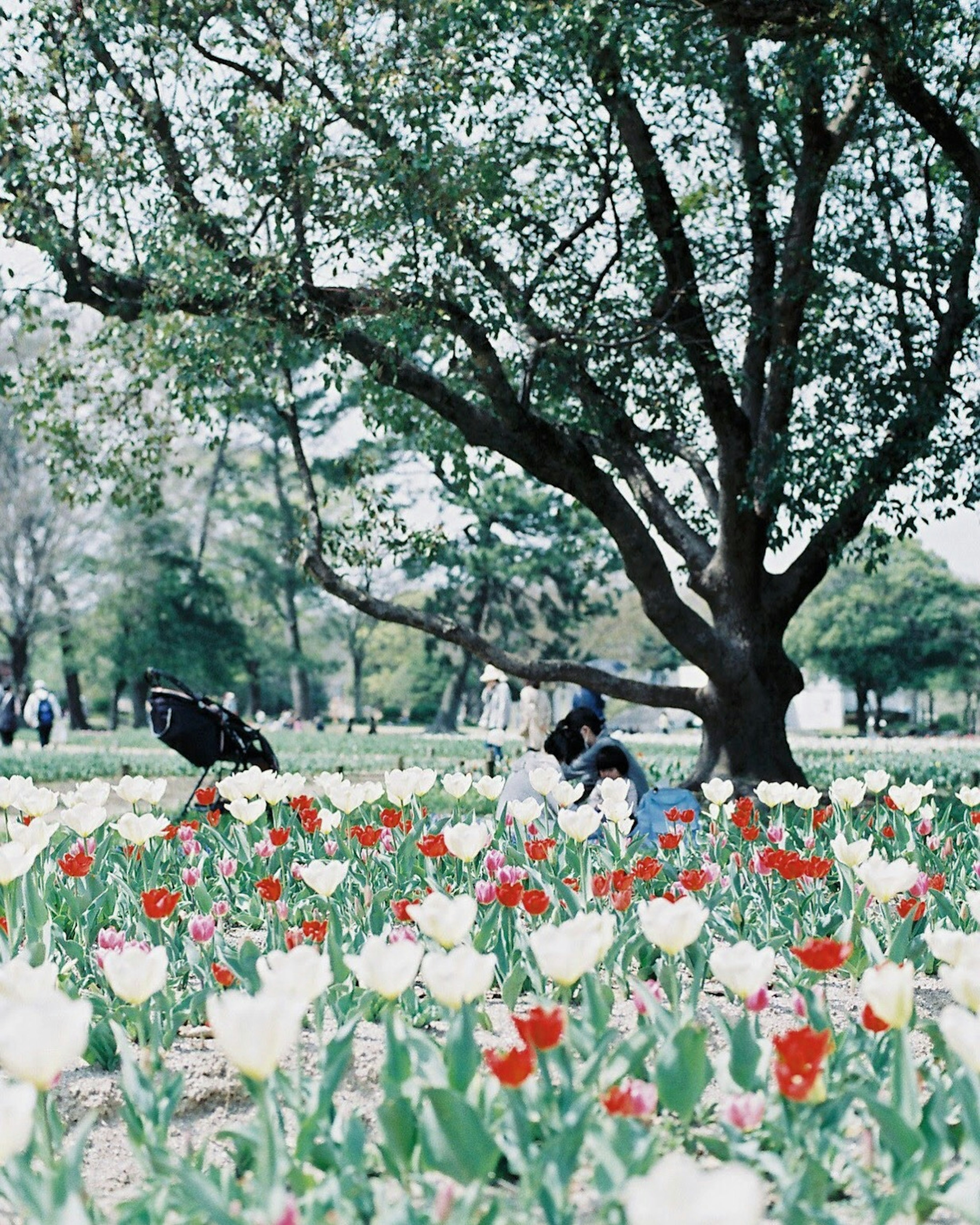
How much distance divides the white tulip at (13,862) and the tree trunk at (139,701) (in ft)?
119

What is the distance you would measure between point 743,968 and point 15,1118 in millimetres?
1455

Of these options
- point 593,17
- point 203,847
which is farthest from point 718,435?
point 203,847

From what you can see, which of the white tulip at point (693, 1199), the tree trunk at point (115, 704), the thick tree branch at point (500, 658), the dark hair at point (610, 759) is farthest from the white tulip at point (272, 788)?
the tree trunk at point (115, 704)

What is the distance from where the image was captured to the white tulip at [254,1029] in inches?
79.1

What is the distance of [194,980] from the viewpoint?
429 centimetres

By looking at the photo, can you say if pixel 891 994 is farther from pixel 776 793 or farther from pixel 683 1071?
pixel 776 793

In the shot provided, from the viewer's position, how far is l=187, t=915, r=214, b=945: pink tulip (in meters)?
3.58

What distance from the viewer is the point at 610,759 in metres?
7.28

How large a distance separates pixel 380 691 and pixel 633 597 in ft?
42.7

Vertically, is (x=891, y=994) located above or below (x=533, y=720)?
below

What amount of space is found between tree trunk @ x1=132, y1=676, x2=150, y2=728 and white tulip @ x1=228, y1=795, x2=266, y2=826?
34683 millimetres

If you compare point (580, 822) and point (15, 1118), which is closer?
point (15, 1118)

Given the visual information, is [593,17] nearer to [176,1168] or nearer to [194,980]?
[194,980]

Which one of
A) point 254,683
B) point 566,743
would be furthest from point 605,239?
point 254,683
